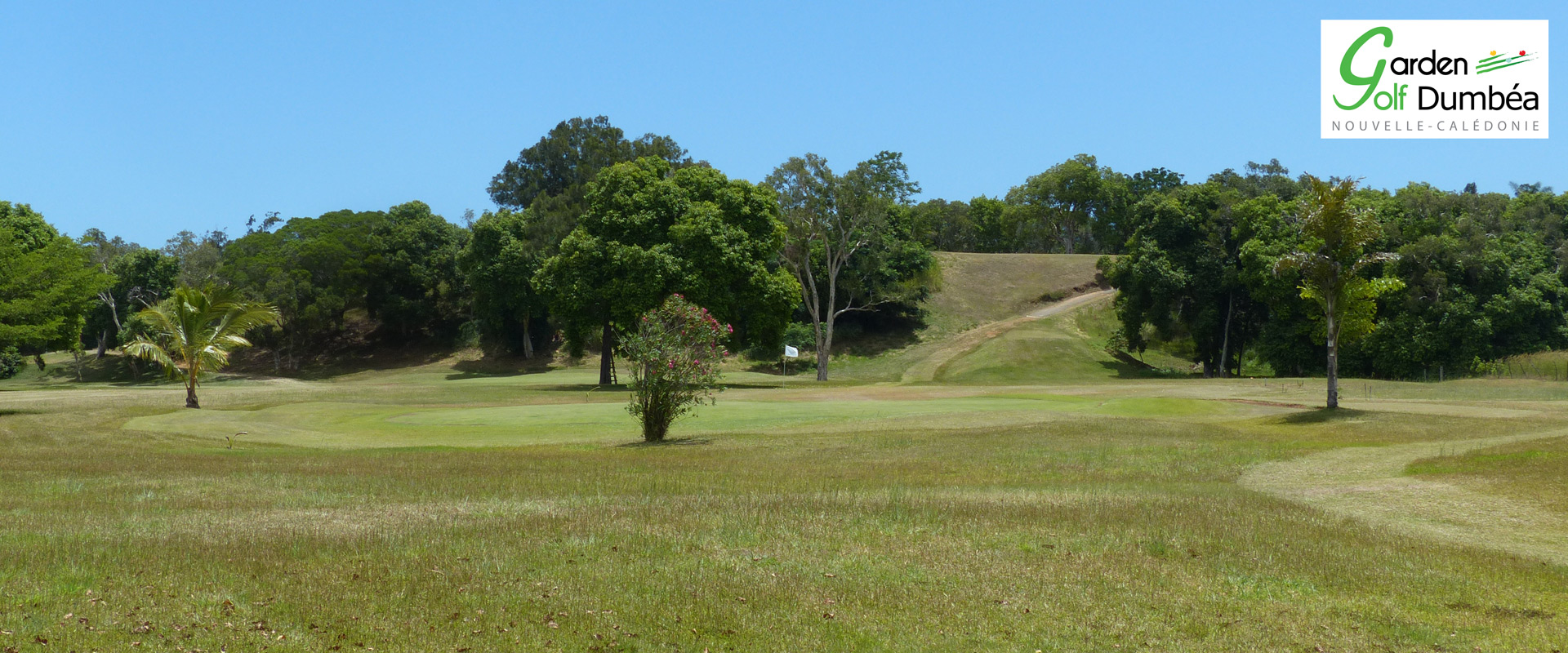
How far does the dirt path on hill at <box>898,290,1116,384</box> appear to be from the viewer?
74.5m

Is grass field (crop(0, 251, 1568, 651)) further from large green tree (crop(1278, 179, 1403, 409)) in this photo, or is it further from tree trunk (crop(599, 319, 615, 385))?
tree trunk (crop(599, 319, 615, 385))

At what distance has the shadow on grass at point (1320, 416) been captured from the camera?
3444cm

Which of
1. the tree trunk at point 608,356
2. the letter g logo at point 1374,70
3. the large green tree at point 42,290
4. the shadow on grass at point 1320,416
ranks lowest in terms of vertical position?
the shadow on grass at point 1320,416

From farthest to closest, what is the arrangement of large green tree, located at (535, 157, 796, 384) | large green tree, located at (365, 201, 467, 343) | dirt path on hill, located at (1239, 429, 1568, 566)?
large green tree, located at (365, 201, 467, 343)
large green tree, located at (535, 157, 796, 384)
dirt path on hill, located at (1239, 429, 1568, 566)

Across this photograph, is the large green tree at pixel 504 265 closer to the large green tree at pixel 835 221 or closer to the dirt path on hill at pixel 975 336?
the large green tree at pixel 835 221

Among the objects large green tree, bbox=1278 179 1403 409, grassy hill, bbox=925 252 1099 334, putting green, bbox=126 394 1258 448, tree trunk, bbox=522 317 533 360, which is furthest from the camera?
grassy hill, bbox=925 252 1099 334

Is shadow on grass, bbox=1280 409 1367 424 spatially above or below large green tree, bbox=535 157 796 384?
below

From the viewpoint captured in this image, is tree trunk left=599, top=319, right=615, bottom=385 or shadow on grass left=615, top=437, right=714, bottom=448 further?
tree trunk left=599, top=319, right=615, bottom=385

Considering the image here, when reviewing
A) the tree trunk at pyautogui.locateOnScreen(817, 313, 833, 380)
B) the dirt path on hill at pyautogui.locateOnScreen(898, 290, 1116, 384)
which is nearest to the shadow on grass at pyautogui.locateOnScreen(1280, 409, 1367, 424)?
the dirt path on hill at pyautogui.locateOnScreen(898, 290, 1116, 384)

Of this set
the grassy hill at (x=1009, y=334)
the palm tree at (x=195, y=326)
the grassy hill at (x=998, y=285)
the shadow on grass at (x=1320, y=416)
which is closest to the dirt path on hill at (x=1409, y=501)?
the shadow on grass at (x=1320, y=416)

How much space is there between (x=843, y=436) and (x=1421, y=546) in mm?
18029

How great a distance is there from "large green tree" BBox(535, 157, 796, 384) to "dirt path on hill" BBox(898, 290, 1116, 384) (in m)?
13.9

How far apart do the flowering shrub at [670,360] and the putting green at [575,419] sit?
1764mm

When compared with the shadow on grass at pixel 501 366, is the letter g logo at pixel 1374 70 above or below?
above
